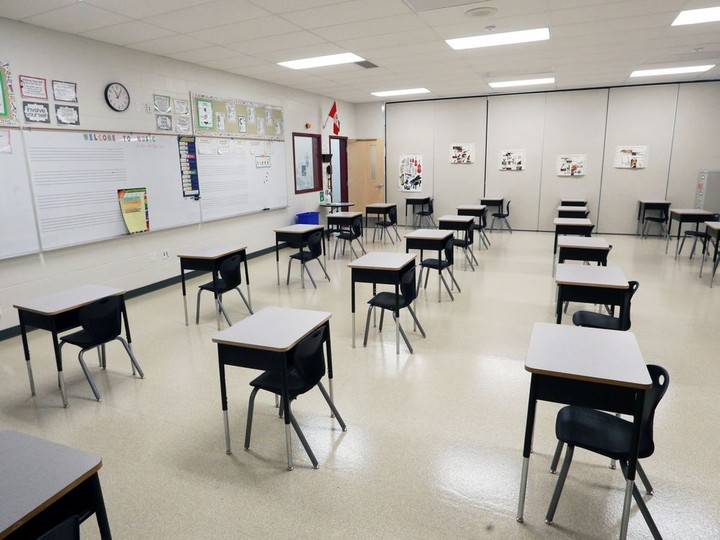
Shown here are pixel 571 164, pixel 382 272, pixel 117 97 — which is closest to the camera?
pixel 382 272

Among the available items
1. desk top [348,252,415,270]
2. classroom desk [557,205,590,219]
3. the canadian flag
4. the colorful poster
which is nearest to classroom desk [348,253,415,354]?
desk top [348,252,415,270]

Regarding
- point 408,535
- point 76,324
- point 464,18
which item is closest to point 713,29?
point 464,18

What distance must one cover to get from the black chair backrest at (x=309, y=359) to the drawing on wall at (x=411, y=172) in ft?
31.1

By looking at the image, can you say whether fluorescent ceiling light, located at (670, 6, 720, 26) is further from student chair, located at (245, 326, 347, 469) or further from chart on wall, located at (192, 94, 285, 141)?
chart on wall, located at (192, 94, 285, 141)

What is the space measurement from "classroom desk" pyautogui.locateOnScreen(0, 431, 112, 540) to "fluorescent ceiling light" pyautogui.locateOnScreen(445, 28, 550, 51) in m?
5.63

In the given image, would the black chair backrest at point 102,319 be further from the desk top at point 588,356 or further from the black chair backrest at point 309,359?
the desk top at point 588,356

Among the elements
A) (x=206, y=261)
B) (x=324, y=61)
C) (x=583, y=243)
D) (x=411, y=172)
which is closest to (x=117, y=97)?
(x=206, y=261)

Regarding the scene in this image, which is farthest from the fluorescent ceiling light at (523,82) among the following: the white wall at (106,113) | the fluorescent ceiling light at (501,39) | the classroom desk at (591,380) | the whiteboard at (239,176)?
the classroom desk at (591,380)

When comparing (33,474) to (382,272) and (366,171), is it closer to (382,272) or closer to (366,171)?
(382,272)

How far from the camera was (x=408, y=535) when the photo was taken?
6.85 ft

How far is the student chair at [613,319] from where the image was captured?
3.41 metres

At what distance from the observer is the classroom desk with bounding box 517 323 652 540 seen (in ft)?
6.30

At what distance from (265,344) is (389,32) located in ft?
13.6

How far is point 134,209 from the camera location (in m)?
5.70
